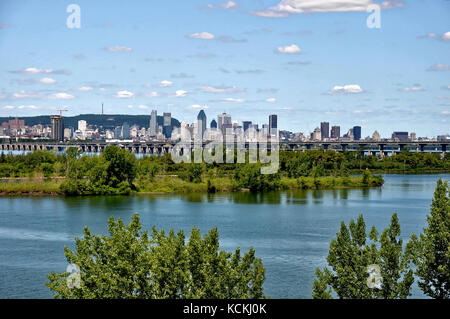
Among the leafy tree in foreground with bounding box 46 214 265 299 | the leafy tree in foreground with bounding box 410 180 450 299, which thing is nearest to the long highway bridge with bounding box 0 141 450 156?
the leafy tree in foreground with bounding box 410 180 450 299

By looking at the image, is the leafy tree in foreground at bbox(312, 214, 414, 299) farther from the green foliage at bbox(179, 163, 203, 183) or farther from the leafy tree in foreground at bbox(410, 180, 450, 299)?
the green foliage at bbox(179, 163, 203, 183)

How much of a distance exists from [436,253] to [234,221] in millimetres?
11471

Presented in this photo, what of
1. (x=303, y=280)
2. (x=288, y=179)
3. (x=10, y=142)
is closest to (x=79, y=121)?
(x=10, y=142)

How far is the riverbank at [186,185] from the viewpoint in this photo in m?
29.0

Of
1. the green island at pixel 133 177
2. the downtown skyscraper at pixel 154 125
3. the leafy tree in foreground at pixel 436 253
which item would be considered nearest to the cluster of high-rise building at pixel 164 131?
the downtown skyscraper at pixel 154 125

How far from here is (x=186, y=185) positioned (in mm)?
30922

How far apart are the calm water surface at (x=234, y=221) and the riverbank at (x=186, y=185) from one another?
1.57 m

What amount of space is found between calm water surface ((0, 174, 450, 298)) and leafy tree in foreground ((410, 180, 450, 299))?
2.88 metres

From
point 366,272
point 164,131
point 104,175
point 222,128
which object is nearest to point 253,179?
point 104,175

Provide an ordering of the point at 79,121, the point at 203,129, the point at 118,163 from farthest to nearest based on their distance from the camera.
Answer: the point at 79,121 < the point at 203,129 < the point at 118,163

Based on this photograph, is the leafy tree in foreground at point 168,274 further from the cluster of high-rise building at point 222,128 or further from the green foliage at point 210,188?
the cluster of high-rise building at point 222,128

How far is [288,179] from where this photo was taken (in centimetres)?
3419
